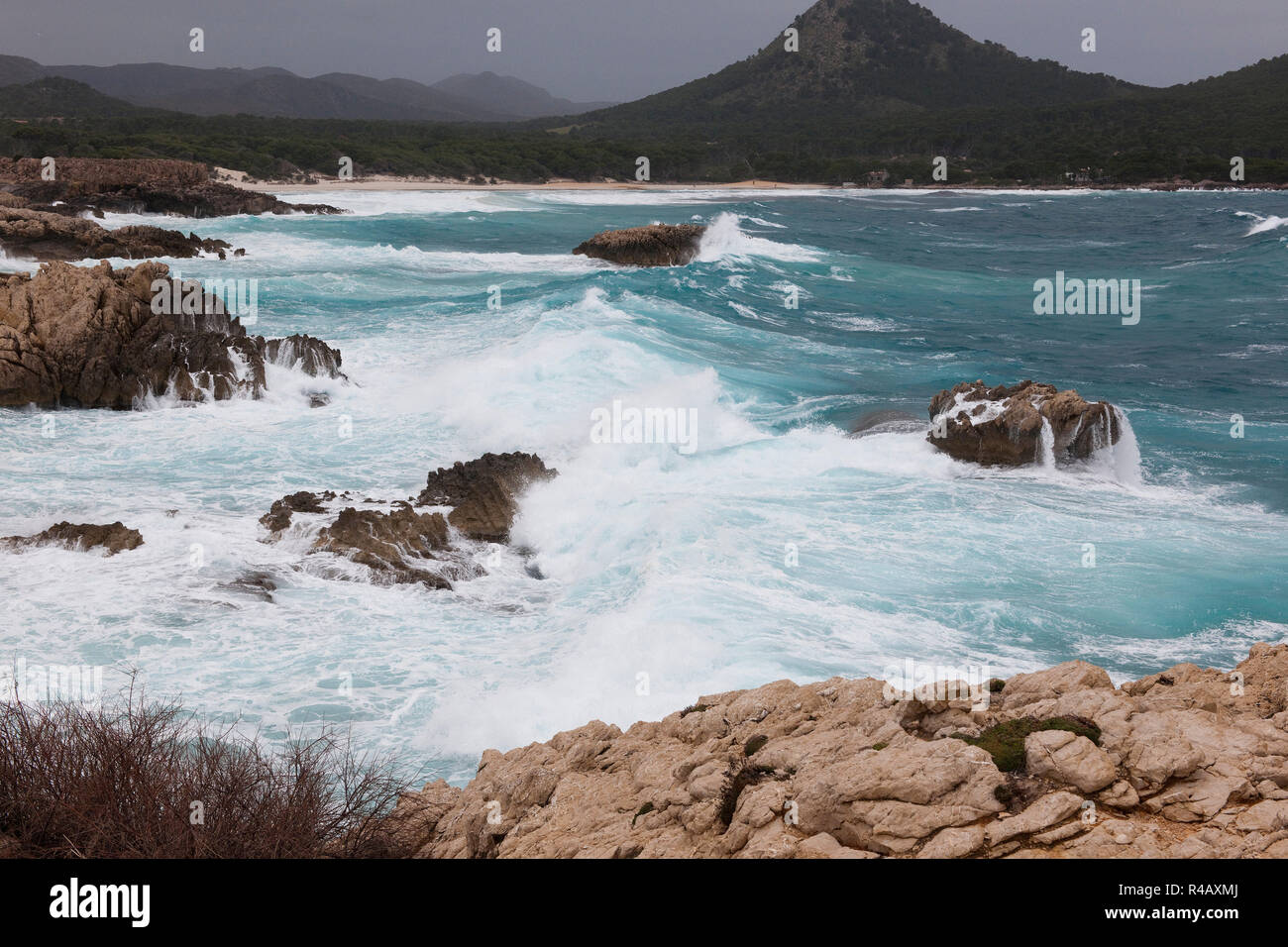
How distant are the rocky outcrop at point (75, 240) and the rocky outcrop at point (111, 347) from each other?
13.5 m

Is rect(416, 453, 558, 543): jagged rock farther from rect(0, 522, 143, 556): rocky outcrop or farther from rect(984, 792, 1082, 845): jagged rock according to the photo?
rect(984, 792, 1082, 845): jagged rock

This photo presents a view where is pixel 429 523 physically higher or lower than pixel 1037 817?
lower

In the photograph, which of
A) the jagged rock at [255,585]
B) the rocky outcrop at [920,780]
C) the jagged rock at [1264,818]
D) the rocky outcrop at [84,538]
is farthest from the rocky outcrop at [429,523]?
the jagged rock at [1264,818]

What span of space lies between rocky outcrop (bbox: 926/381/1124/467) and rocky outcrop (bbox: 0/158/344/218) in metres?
40.1

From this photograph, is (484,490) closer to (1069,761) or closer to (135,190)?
(1069,761)

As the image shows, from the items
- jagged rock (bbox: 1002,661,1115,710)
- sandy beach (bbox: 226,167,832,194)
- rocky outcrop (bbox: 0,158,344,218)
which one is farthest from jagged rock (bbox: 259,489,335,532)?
sandy beach (bbox: 226,167,832,194)

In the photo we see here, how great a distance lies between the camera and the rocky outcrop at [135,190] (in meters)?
45.7

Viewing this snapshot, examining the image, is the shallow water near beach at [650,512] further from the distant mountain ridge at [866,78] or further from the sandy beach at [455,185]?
the distant mountain ridge at [866,78]

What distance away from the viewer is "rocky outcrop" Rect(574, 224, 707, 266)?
125 feet

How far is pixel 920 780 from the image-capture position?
4.79m

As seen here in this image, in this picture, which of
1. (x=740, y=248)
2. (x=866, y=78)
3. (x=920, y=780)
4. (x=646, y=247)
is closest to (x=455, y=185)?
(x=740, y=248)

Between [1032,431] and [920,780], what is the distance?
1209 centimetres
